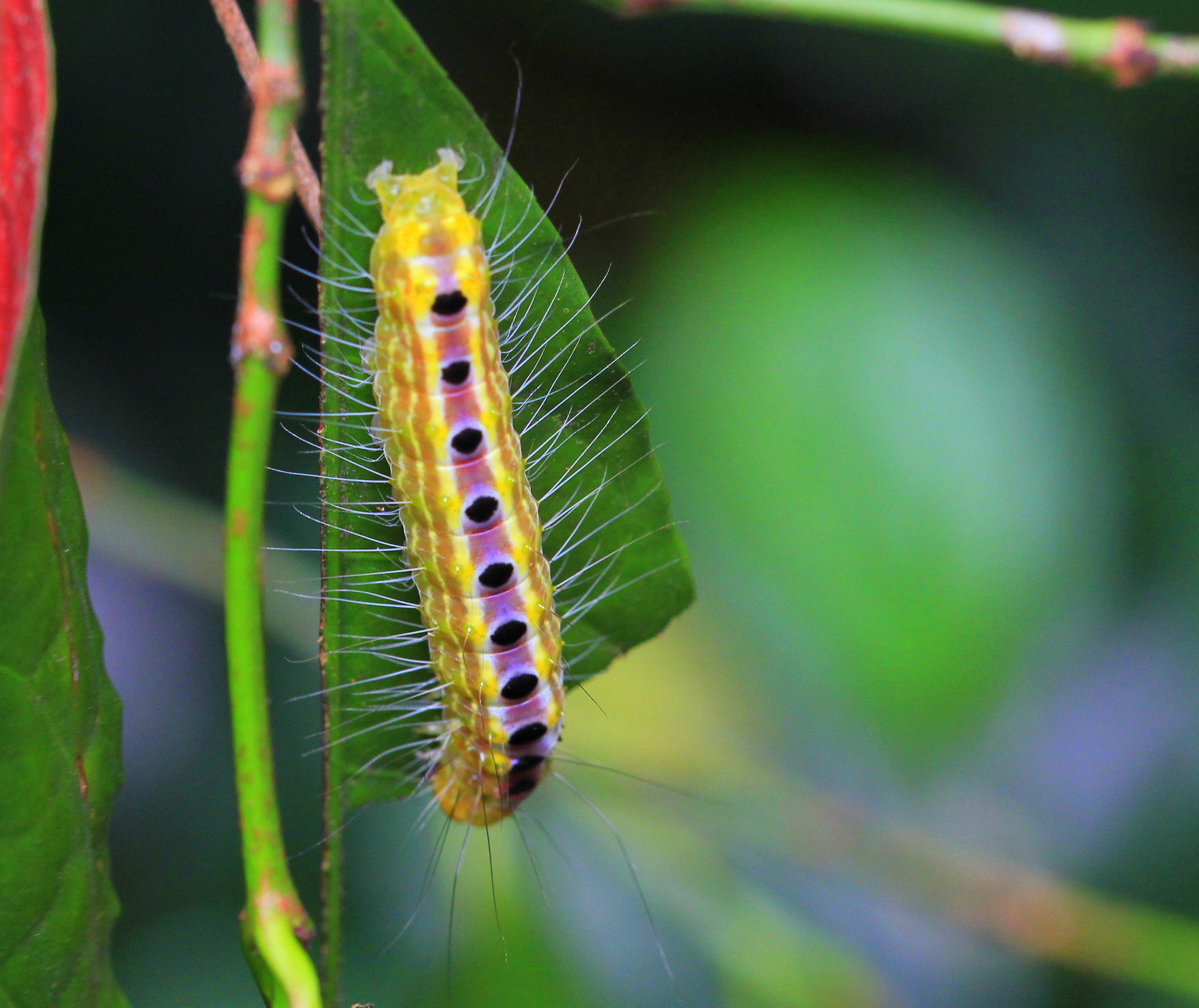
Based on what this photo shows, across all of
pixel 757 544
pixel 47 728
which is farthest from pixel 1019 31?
pixel 757 544

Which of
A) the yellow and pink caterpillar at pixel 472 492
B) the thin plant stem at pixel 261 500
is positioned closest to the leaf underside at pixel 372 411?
the yellow and pink caterpillar at pixel 472 492

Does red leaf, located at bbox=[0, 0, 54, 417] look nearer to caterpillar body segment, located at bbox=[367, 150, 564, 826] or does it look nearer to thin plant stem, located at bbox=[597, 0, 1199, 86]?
caterpillar body segment, located at bbox=[367, 150, 564, 826]

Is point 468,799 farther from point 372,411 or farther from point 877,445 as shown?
point 877,445

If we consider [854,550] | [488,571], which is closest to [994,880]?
[854,550]

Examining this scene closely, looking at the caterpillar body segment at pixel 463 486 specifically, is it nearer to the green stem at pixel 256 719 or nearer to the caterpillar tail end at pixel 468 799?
the caterpillar tail end at pixel 468 799

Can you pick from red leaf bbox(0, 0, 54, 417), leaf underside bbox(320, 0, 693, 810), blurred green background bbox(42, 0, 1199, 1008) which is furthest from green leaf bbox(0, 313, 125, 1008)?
blurred green background bbox(42, 0, 1199, 1008)
